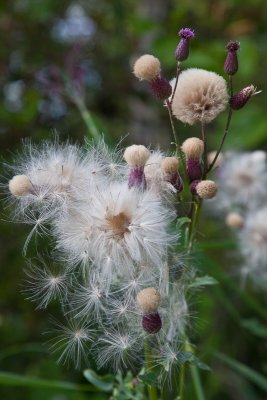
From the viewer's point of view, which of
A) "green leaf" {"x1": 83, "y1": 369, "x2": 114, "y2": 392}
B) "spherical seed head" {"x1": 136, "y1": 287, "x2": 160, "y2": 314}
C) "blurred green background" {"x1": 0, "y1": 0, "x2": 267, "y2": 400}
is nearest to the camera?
"spherical seed head" {"x1": 136, "y1": 287, "x2": 160, "y2": 314}

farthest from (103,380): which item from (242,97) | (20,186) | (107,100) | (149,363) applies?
(107,100)

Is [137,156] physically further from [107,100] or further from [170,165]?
[107,100]

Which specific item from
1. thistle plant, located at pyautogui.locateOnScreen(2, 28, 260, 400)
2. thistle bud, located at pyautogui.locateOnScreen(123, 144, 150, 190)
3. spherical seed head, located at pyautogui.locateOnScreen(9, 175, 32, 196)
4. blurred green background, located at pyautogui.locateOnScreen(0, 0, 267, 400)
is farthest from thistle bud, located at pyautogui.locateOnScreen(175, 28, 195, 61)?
blurred green background, located at pyautogui.locateOnScreen(0, 0, 267, 400)

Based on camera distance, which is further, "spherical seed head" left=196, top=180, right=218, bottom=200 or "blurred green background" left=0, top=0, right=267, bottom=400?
"blurred green background" left=0, top=0, right=267, bottom=400

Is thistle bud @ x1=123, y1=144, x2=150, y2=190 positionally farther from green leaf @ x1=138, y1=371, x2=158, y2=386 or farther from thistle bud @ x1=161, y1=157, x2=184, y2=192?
green leaf @ x1=138, y1=371, x2=158, y2=386

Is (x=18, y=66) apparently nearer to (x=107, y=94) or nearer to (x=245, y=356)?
(x=107, y=94)

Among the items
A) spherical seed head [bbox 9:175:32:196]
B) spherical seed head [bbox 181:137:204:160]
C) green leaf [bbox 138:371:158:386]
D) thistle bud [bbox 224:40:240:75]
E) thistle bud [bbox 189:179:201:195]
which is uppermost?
thistle bud [bbox 224:40:240:75]

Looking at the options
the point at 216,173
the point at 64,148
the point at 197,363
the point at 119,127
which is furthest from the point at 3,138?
the point at 197,363
